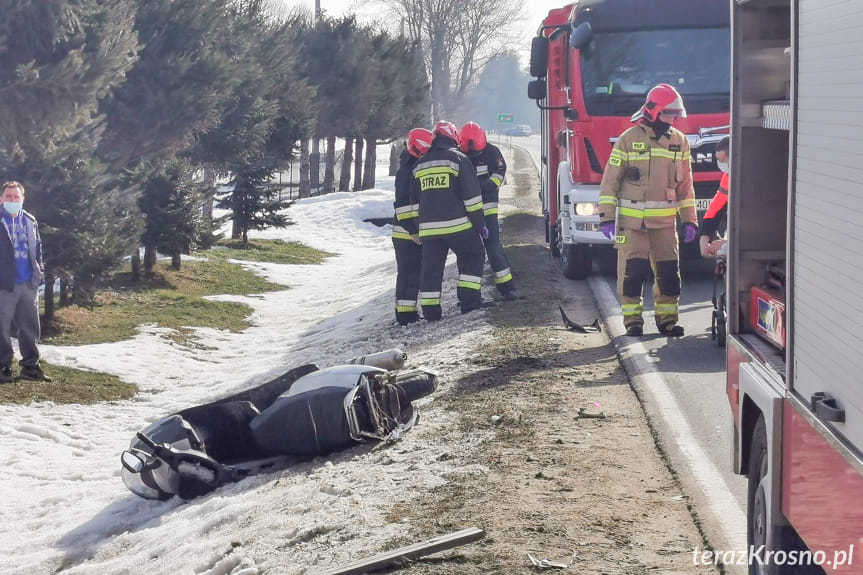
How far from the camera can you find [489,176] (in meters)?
12.5

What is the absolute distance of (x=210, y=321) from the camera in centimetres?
1672

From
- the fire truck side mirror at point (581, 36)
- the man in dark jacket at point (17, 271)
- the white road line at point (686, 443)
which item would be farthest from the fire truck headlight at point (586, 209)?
the man in dark jacket at point (17, 271)

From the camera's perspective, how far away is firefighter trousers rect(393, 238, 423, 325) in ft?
39.9

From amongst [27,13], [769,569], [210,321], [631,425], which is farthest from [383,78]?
[769,569]

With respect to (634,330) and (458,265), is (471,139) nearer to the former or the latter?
(458,265)

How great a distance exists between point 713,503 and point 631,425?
1622mm

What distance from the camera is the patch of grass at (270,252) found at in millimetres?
25000

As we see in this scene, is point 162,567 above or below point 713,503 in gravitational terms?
below

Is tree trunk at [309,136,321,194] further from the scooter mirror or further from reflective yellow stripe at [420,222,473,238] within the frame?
the scooter mirror

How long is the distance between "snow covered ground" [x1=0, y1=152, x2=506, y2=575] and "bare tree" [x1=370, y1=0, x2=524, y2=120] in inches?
1843

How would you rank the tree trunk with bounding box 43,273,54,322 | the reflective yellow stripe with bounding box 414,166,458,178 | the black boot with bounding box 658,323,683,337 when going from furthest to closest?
the tree trunk with bounding box 43,273,54,322 → the reflective yellow stripe with bounding box 414,166,458,178 → the black boot with bounding box 658,323,683,337

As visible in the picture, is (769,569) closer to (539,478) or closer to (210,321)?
(539,478)

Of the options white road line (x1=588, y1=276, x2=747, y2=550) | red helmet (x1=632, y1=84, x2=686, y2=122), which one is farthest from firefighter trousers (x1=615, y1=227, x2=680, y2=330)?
red helmet (x1=632, y1=84, x2=686, y2=122)
